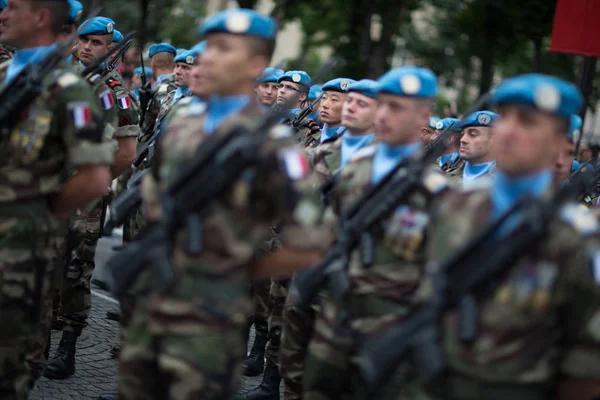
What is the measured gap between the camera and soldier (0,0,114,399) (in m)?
4.09

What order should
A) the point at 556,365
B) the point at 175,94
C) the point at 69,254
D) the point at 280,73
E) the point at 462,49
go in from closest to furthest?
the point at 556,365, the point at 69,254, the point at 175,94, the point at 280,73, the point at 462,49

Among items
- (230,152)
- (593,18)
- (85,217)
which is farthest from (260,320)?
(593,18)

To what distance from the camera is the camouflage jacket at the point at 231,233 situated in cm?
338

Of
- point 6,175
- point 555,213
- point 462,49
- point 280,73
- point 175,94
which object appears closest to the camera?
point 555,213

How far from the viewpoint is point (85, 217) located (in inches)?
255

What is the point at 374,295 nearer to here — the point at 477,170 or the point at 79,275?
the point at 477,170

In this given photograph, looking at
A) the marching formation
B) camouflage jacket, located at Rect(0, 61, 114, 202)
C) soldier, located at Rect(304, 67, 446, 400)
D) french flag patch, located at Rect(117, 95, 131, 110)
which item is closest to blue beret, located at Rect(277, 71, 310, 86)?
french flag patch, located at Rect(117, 95, 131, 110)

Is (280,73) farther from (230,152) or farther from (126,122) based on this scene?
(230,152)

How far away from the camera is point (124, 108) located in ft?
21.0

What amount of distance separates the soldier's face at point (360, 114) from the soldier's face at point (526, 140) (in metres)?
2.19

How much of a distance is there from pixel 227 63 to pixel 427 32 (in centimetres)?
2545

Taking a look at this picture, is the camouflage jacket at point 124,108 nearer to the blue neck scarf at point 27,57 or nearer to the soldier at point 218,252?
the blue neck scarf at point 27,57

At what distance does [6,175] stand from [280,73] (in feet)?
17.1

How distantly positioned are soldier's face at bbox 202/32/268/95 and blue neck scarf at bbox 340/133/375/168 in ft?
5.90
